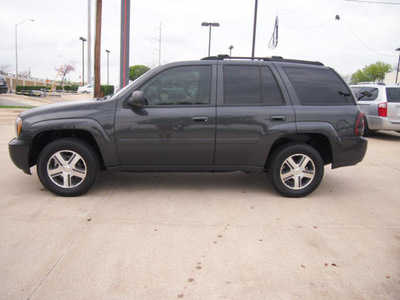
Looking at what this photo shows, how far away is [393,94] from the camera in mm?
10125

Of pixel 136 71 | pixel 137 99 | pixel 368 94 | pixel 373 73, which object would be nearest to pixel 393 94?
pixel 368 94

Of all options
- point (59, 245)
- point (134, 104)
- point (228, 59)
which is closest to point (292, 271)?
point (59, 245)

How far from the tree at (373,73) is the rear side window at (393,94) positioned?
72767 millimetres

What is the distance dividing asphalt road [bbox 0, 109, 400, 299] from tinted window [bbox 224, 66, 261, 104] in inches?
51.7

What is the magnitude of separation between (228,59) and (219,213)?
2.13 m

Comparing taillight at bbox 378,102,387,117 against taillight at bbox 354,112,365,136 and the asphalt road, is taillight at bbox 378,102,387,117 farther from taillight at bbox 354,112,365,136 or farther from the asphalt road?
taillight at bbox 354,112,365,136

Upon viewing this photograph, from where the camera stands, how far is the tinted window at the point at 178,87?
175 inches

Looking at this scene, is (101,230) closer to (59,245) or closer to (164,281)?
(59,245)

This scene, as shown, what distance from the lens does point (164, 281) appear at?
2664 millimetres

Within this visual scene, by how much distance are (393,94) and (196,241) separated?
30.2 feet

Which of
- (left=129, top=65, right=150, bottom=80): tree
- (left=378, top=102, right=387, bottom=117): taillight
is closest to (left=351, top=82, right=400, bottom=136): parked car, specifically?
(left=378, top=102, right=387, bottom=117): taillight

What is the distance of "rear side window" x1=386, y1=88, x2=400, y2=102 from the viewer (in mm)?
10062

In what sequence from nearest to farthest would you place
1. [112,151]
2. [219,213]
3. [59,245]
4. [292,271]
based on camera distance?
[292,271] < [59,245] < [219,213] < [112,151]

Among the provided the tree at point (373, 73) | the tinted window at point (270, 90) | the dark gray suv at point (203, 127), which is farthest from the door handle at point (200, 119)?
the tree at point (373, 73)
